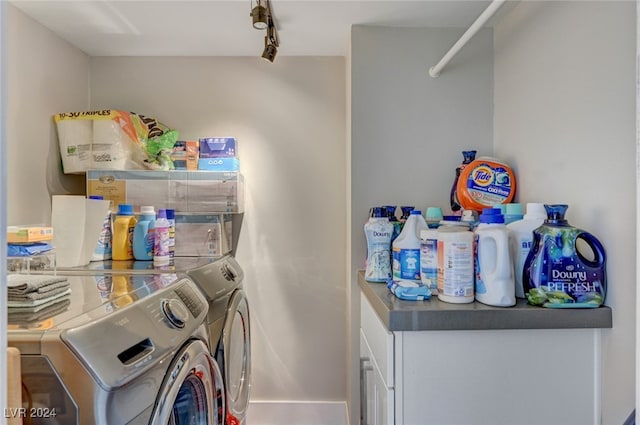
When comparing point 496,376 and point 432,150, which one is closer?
point 496,376

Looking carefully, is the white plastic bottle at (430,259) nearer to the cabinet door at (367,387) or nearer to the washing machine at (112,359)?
the cabinet door at (367,387)

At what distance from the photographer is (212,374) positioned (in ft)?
4.23

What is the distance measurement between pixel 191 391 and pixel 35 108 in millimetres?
1559

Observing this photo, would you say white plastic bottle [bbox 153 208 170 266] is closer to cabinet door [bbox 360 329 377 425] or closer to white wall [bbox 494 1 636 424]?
cabinet door [bbox 360 329 377 425]

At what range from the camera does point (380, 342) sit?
127cm

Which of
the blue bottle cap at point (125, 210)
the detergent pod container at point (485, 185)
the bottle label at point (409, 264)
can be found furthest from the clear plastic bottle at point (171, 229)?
the detergent pod container at point (485, 185)

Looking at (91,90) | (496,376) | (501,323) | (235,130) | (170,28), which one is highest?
(170,28)

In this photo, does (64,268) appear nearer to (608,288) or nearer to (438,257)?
(438,257)

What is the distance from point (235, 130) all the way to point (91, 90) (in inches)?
34.0

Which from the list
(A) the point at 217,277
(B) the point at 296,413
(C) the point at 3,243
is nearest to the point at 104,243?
(A) the point at 217,277

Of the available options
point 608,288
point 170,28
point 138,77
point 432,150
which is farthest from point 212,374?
point 138,77

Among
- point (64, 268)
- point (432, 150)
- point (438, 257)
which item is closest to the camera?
point (438, 257)

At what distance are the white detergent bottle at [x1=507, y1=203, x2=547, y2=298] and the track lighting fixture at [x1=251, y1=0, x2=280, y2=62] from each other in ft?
3.66

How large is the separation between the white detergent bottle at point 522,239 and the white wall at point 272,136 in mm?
1131
